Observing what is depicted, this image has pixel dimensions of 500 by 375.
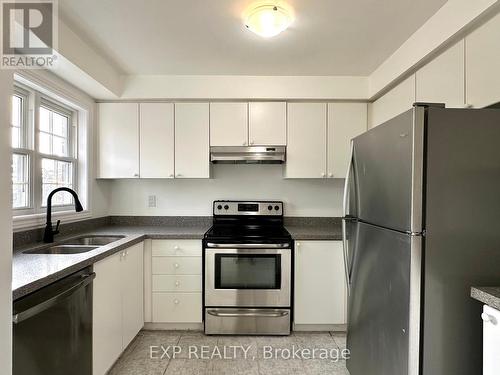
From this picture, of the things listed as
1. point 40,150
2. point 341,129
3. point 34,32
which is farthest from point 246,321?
point 34,32

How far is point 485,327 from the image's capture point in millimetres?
1053

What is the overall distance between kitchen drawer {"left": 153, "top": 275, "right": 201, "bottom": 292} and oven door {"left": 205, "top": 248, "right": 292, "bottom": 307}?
0.13m

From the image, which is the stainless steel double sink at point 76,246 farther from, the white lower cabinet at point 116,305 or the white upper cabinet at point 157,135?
the white upper cabinet at point 157,135

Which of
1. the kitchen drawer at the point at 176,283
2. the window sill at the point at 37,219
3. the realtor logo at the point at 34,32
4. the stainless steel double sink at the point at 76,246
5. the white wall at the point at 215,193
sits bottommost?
the kitchen drawer at the point at 176,283

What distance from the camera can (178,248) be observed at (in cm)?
249

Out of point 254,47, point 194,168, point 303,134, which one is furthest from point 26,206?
point 303,134

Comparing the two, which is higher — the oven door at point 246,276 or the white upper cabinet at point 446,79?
the white upper cabinet at point 446,79

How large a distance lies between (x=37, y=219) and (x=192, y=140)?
4.56 feet

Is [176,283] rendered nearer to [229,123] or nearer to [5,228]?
[229,123]

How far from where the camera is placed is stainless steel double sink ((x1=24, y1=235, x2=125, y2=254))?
1889 mm

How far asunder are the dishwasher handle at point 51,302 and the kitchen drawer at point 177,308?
0.98m

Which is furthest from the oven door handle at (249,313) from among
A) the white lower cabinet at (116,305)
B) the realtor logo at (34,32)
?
the realtor logo at (34,32)

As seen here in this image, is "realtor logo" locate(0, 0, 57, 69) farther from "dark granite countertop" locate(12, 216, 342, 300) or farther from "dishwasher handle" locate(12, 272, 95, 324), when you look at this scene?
"dishwasher handle" locate(12, 272, 95, 324)

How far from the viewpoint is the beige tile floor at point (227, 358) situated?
78.8 inches
